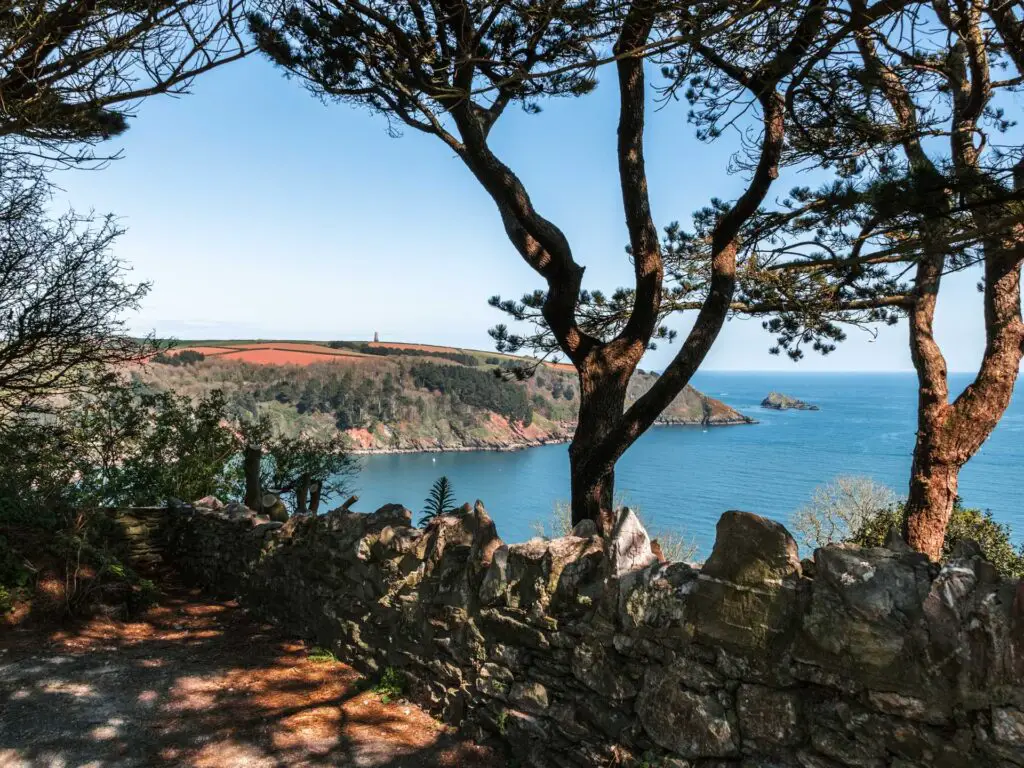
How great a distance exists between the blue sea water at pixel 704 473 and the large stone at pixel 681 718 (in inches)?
739

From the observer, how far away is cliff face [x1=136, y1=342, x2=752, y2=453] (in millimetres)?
21156

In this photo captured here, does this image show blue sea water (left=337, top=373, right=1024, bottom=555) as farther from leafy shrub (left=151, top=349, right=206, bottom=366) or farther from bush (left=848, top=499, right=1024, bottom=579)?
bush (left=848, top=499, right=1024, bottom=579)

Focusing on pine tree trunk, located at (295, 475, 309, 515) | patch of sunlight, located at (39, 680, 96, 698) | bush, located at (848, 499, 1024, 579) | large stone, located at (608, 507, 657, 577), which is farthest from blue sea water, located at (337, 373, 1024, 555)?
large stone, located at (608, 507, 657, 577)

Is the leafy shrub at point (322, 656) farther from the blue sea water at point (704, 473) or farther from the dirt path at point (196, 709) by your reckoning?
the blue sea water at point (704, 473)

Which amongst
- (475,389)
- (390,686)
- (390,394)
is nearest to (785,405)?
(475,389)

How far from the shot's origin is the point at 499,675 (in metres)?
3.17

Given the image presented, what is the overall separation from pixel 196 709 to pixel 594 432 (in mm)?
3220

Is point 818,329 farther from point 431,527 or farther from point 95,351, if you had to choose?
point 95,351

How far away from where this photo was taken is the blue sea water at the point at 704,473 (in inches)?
1251

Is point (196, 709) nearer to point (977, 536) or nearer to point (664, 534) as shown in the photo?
point (977, 536)

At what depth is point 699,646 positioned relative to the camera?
241 cm

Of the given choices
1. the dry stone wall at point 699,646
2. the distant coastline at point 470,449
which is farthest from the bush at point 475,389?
the dry stone wall at point 699,646

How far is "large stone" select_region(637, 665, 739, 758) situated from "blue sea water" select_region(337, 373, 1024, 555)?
18783mm

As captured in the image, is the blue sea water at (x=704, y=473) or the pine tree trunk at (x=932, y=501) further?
the blue sea water at (x=704, y=473)
